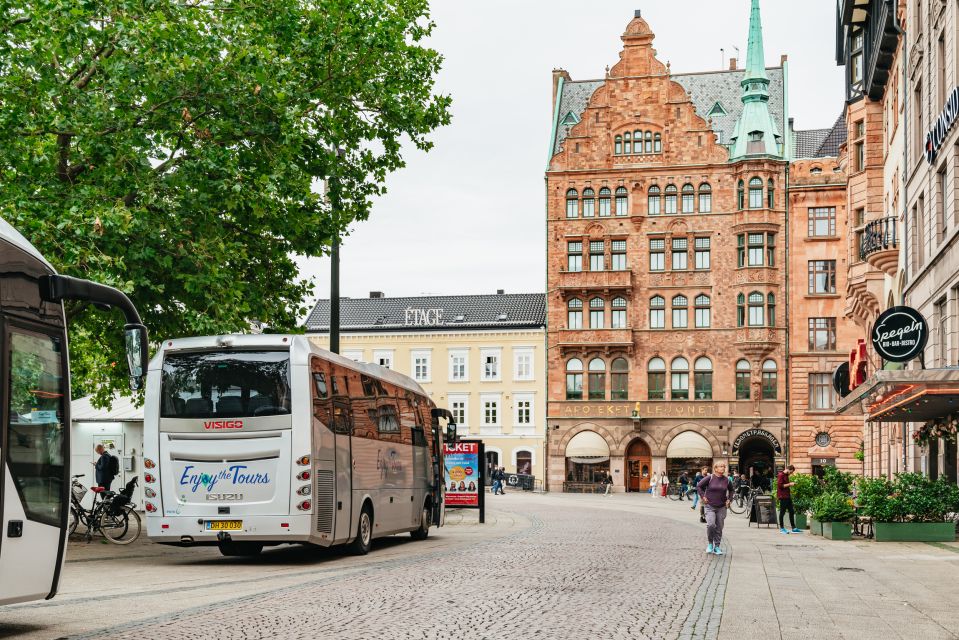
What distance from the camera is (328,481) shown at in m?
18.2

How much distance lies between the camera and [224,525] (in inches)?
686

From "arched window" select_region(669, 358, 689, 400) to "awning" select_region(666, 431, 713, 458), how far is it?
2.19 meters

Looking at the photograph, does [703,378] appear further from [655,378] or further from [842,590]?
[842,590]

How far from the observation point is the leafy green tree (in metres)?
19.7

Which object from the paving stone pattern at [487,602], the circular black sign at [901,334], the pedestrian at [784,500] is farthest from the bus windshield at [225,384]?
the pedestrian at [784,500]

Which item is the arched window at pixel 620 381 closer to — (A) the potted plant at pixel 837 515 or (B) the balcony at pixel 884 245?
(B) the balcony at pixel 884 245

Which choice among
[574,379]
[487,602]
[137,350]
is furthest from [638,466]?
[137,350]

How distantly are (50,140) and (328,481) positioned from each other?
27.3 feet

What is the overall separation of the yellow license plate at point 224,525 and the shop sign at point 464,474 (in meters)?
14.7

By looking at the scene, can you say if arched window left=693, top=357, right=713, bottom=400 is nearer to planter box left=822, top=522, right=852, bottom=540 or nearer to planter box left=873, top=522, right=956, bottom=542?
planter box left=822, top=522, right=852, bottom=540

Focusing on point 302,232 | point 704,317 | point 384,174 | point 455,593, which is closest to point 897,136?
point 384,174

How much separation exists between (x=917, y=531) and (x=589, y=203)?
153ft

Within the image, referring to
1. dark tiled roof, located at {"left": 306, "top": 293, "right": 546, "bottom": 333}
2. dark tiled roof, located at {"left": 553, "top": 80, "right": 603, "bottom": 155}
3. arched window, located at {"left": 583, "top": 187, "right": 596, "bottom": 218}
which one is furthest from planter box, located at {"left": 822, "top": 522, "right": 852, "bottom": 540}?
dark tiled roof, located at {"left": 306, "top": 293, "right": 546, "bottom": 333}

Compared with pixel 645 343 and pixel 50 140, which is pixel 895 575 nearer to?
pixel 50 140
